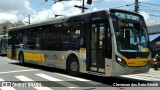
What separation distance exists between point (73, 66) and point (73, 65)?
0.05 metres

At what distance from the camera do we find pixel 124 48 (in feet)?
41.1

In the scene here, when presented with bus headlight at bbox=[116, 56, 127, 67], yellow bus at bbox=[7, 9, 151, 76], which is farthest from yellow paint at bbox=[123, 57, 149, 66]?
bus headlight at bbox=[116, 56, 127, 67]

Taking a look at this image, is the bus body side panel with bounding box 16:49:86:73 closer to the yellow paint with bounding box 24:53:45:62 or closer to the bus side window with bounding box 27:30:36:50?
the yellow paint with bounding box 24:53:45:62

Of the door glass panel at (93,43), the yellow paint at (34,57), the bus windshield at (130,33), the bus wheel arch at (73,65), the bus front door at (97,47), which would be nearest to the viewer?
the bus windshield at (130,33)

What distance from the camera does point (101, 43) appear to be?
43.1 ft

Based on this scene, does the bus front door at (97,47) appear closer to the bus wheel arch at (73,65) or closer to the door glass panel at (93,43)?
the door glass panel at (93,43)

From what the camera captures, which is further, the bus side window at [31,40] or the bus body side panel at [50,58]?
the bus side window at [31,40]

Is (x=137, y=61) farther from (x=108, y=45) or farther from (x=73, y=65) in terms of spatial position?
(x=73, y=65)

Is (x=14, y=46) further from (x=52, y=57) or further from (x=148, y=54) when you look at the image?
(x=148, y=54)

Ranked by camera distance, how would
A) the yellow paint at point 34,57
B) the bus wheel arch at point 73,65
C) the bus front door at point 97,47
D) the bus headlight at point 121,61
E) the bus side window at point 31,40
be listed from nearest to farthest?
the bus headlight at point 121,61, the bus front door at point 97,47, the bus wheel arch at point 73,65, the yellow paint at point 34,57, the bus side window at point 31,40

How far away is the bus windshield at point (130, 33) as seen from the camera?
12539 millimetres

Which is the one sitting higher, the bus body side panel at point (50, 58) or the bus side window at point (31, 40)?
the bus side window at point (31, 40)

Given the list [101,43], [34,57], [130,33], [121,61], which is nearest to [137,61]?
[121,61]

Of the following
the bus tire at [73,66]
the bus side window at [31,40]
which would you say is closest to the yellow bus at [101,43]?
the bus tire at [73,66]
